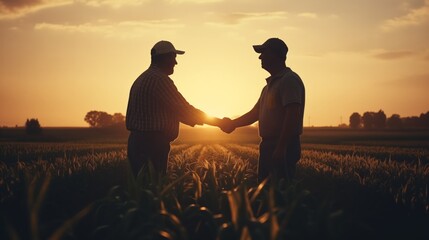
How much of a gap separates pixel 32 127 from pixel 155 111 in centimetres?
9466

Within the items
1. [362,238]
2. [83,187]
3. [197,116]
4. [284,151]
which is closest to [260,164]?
[284,151]

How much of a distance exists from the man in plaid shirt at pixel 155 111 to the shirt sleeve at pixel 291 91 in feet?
5.40

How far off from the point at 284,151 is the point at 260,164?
859mm

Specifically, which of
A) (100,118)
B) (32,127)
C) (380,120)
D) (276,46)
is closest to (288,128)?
(276,46)

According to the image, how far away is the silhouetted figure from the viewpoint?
588 centimetres

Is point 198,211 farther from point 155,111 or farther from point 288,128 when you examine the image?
point 155,111

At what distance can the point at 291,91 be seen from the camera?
19.5ft

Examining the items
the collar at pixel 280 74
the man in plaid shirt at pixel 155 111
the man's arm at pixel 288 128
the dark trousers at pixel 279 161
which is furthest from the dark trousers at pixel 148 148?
the collar at pixel 280 74

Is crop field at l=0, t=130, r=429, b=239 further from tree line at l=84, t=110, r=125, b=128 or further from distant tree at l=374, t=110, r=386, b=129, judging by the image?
distant tree at l=374, t=110, r=386, b=129

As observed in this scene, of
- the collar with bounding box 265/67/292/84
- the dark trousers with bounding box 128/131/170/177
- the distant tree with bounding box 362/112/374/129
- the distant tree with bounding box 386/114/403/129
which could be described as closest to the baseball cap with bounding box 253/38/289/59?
the collar with bounding box 265/67/292/84

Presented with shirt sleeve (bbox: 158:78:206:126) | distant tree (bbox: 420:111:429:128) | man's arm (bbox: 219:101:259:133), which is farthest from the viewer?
distant tree (bbox: 420:111:429:128)

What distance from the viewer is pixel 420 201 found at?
17.6ft

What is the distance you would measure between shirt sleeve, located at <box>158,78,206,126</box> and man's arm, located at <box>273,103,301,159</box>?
1685 millimetres

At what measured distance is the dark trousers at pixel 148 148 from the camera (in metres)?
6.39
